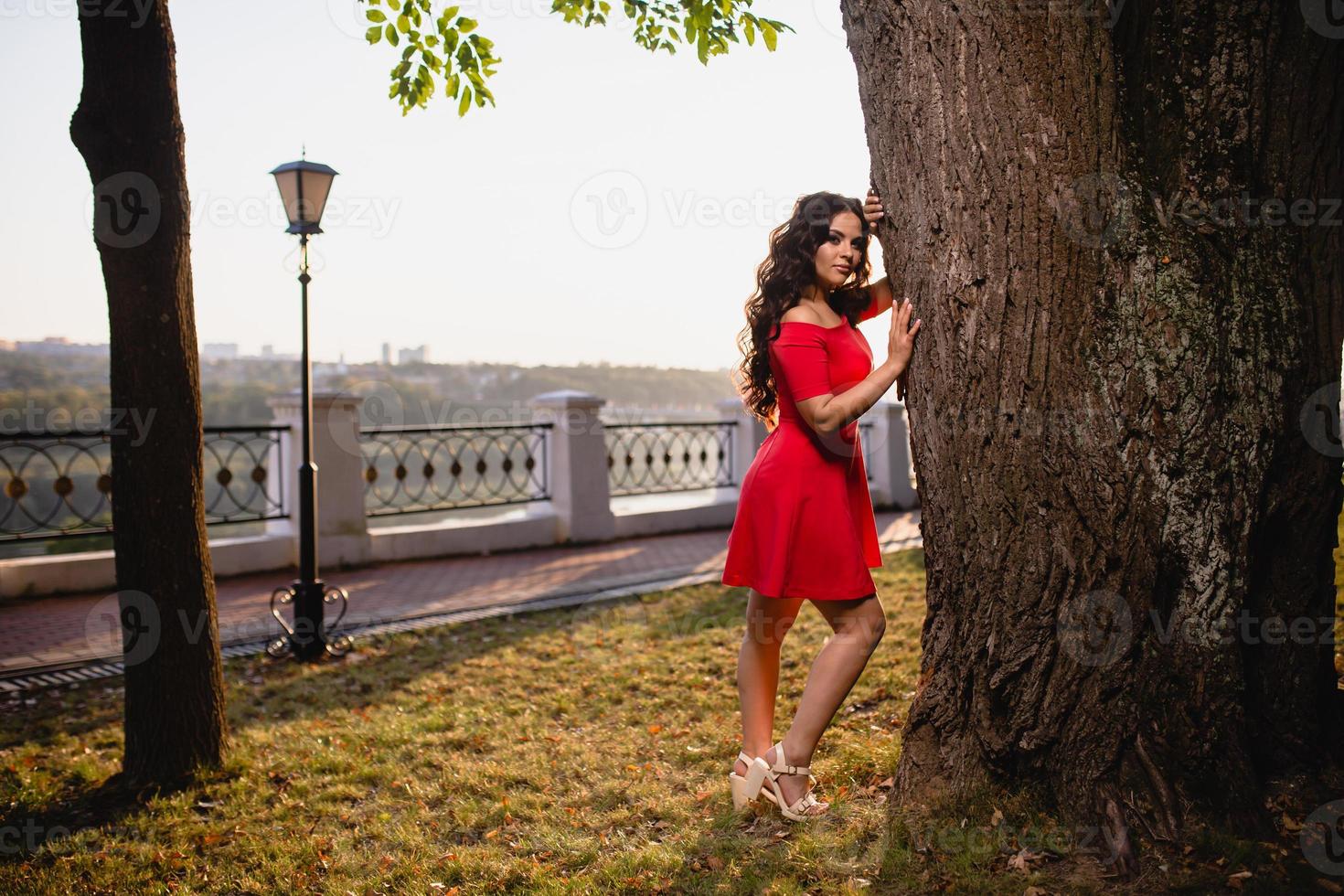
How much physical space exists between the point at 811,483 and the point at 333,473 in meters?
7.39

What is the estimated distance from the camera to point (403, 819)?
144 inches

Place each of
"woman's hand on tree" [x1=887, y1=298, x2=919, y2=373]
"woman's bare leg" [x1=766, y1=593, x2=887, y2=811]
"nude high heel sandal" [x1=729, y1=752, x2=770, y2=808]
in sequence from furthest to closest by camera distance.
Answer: "nude high heel sandal" [x1=729, y1=752, x2=770, y2=808] < "woman's bare leg" [x1=766, y1=593, x2=887, y2=811] < "woman's hand on tree" [x1=887, y1=298, x2=919, y2=373]

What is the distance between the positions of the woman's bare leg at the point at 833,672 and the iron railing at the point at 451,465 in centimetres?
718

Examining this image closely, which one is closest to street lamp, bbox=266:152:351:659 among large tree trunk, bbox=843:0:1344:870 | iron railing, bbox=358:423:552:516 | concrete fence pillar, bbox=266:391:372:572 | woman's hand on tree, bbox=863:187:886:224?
concrete fence pillar, bbox=266:391:372:572

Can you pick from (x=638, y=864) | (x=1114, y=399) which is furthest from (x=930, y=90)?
(x=638, y=864)

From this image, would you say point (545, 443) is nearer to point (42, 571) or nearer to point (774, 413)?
point (42, 571)

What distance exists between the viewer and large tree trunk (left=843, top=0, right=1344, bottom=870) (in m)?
2.60

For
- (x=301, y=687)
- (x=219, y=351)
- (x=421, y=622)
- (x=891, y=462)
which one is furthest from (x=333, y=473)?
A: (x=219, y=351)

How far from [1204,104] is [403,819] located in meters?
3.54

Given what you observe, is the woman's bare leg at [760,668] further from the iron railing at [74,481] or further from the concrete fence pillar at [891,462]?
the concrete fence pillar at [891,462]

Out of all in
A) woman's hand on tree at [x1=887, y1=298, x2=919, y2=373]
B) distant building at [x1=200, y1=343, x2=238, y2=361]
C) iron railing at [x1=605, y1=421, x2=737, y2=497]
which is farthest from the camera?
distant building at [x1=200, y1=343, x2=238, y2=361]

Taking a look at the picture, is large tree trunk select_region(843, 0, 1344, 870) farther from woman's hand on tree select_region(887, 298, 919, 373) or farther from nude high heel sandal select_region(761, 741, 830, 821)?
nude high heel sandal select_region(761, 741, 830, 821)

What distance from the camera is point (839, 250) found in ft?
10.5

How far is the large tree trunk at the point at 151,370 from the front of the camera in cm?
376
